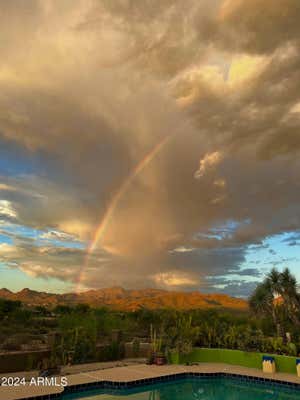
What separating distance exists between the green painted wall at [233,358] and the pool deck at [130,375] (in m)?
0.37

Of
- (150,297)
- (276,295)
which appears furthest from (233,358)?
(150,297)

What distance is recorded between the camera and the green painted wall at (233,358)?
41.6 ft

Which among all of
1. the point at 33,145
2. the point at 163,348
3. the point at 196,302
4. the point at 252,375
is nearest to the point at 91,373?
the point at 163,348

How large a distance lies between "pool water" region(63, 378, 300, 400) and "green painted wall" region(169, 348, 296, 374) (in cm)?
152

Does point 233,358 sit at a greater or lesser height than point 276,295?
lesser

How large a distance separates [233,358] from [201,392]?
3699mm

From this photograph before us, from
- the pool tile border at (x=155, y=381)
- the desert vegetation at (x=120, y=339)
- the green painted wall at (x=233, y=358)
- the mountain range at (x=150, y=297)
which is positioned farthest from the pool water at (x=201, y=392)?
the mountain range at (x=150, y=297)

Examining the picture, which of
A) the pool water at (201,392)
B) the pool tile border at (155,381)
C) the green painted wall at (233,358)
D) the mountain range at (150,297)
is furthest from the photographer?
the mountain range at (150,297)

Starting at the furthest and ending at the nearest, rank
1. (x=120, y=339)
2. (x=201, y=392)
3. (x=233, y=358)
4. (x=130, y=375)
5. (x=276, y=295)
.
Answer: (x=276, y=295) < (x=120, y=339) < (x=233, y=358) < (x=130, y=375) < (x=201, y=392)

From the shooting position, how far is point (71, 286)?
1275 inches

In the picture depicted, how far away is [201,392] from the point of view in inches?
440

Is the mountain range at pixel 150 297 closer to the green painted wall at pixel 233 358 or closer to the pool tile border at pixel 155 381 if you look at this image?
the green painted wall at pixel 233 358

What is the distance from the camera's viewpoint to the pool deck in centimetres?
925

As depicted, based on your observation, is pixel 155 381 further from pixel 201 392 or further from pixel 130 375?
pixel 201 392
